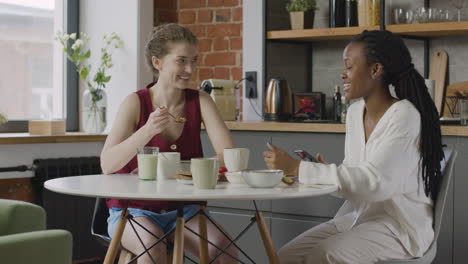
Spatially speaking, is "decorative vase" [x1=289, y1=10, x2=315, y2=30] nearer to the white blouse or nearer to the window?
the window

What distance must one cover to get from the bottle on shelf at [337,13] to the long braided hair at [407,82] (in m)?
1.71

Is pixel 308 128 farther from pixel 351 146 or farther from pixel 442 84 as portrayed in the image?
pixel 351 146

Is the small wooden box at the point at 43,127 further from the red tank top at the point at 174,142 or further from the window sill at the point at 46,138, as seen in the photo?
the red tank top at the point at 174,142

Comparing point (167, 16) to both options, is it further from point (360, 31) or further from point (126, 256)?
point (126, 256)

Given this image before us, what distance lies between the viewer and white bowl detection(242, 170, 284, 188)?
6.95 feet

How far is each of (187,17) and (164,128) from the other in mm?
2570

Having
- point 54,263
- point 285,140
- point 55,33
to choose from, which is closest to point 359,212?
point 54,263

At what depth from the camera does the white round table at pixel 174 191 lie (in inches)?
77.7

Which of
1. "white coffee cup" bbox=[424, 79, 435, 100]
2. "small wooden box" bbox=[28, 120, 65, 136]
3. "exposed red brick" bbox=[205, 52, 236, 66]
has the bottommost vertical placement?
"small wooden box" bbox=[28, 120, 65, 136]

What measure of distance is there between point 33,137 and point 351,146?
7.04 ft

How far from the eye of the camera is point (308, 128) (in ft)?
11.8

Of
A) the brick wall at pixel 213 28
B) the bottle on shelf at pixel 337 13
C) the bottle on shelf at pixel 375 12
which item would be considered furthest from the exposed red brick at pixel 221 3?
the bottle on shelf at pixel 375 12

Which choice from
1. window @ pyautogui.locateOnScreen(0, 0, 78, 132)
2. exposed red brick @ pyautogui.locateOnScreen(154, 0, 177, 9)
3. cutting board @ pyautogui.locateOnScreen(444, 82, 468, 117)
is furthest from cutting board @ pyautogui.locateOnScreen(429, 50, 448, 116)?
window @ pyautogui.locateOnScreen(0, 0, 78, 132)

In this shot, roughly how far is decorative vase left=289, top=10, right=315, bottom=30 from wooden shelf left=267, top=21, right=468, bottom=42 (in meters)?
0.07
